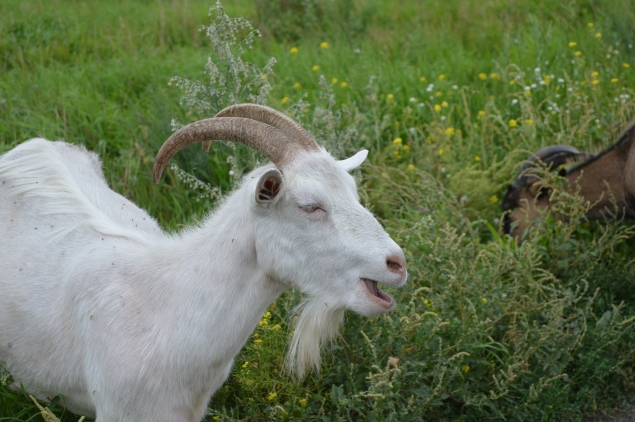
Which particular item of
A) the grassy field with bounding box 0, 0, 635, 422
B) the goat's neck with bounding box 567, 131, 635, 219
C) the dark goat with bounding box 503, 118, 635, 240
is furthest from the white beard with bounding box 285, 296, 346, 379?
the goat's neck with bounding box 567, 131, 635, 219

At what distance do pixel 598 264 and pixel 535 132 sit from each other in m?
1.41

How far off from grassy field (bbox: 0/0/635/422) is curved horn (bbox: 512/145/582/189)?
0.73ft

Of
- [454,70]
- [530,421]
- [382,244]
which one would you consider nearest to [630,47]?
[454,70]

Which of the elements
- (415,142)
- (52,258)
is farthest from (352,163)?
(415,142)

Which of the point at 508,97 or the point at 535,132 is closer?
the point at 535,132

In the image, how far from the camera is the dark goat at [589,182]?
16.8ft

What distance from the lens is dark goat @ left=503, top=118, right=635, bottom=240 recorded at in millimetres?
5117

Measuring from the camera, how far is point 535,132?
574 centimetres

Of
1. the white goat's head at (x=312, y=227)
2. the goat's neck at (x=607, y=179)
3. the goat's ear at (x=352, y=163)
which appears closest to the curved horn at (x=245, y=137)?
the white goat's head at (x=312, y=227)

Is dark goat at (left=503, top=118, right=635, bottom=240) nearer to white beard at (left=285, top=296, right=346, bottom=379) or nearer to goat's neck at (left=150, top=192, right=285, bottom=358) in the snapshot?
white beard at (left=285, top=296, right=346, bottom=379)

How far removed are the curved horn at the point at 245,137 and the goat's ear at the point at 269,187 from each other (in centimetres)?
11

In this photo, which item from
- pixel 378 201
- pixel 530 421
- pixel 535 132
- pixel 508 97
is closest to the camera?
pixel 530 421

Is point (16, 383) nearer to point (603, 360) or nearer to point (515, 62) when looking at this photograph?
point (603, 360)

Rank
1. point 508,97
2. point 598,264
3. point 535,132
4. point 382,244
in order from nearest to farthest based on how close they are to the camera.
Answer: point 382,244 → point 598,264 → point 535,132 → point 508,97
